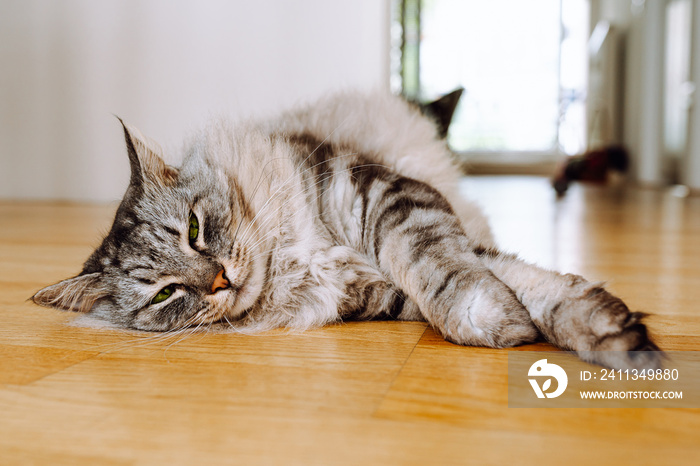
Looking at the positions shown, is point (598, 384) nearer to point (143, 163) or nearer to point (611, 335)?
point (611, 335)

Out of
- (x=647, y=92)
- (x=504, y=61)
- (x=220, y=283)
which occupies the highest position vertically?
(x=504, y=61)

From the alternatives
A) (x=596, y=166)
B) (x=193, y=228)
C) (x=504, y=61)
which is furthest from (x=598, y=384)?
(x=504, y=61)

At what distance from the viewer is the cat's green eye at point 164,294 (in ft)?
3.75

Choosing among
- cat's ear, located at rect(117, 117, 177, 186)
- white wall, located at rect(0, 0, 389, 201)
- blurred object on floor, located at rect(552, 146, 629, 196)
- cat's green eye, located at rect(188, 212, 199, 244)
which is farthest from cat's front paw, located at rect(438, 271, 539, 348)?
blurred object on floor, located at rect(552, 146, 629, 196)

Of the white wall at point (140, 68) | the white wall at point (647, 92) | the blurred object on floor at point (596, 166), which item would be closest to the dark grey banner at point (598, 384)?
the white wall at point (140, 68)

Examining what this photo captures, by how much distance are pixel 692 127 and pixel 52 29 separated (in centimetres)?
499

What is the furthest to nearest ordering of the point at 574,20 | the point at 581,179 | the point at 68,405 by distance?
the point at 574,20, the point at 581,179, the point at 68,405

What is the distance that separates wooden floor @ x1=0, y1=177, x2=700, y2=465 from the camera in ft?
2.16

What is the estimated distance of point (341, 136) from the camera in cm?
162

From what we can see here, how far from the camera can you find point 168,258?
1.13m

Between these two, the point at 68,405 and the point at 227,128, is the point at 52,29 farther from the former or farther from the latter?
the point at 68,405

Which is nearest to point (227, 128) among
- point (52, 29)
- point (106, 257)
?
point (106, 257)

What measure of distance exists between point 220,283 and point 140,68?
350cm

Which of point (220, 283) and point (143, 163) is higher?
point (143, 163)
